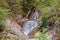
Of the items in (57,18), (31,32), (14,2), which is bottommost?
(31,32)

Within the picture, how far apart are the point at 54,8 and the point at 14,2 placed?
536 cm

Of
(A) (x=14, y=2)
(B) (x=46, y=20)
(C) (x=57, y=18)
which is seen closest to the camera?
(C) (x=57, y=18)

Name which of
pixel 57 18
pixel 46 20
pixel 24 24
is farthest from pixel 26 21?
pixel 57 18

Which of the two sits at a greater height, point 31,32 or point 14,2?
point 14,2

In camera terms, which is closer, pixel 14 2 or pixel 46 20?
pixel 46 20

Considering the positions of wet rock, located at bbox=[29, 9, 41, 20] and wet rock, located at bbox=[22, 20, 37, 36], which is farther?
wet rock, located at bbox=[29, 9, 41, 20]

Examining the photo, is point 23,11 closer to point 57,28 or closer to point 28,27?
point 28,27

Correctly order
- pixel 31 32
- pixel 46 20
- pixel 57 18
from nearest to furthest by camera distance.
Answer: pixel 57 18
pixel 46 20
pixel 31 32

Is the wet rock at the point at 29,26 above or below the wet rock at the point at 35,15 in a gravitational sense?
below

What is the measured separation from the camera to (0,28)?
35.0 feet

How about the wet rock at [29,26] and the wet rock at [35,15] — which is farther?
the wet rock at [35,15]

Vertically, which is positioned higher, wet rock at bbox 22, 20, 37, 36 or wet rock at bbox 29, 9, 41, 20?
wet rock at bbox 29, 9, 41, 20

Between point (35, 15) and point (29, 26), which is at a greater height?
point (35, 15)

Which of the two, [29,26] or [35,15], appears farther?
[35,15]
